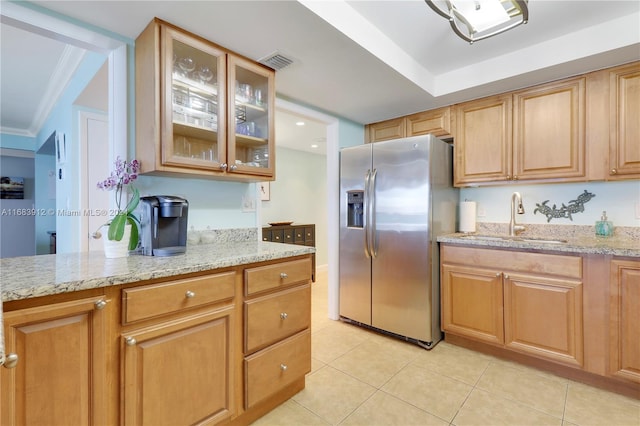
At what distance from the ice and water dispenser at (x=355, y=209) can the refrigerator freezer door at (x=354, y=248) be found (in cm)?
1

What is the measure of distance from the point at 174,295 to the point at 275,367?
746mm

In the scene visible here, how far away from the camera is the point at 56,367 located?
3.25 ft

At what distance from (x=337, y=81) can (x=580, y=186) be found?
6.93 feet

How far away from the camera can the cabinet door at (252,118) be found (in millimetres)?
1882

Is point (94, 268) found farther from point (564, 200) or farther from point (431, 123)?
point (564, 200)

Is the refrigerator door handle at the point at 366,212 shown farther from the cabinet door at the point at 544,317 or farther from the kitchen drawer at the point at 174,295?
the kitchen drawer at the point at 174,295

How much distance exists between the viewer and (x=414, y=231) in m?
2.47

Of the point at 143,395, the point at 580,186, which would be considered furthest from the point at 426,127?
the point at 143,395

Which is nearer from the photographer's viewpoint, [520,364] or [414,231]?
[520,364]

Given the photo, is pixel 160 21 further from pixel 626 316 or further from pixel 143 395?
pixel 626 316

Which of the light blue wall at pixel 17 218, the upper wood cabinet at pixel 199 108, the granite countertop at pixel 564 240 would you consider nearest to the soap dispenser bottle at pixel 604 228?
the granite countertop at pixel 564 240

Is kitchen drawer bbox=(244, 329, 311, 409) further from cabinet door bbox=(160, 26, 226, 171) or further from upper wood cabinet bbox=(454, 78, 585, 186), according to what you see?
upper wood cabinet bbox=(454, 78, 585, 186)

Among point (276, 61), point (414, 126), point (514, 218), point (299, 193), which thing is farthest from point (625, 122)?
point (299, 193)

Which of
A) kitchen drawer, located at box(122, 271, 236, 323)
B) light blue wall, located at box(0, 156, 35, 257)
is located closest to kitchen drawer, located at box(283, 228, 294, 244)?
kitchen drawer, located at box(122, 271, 236, 323)
